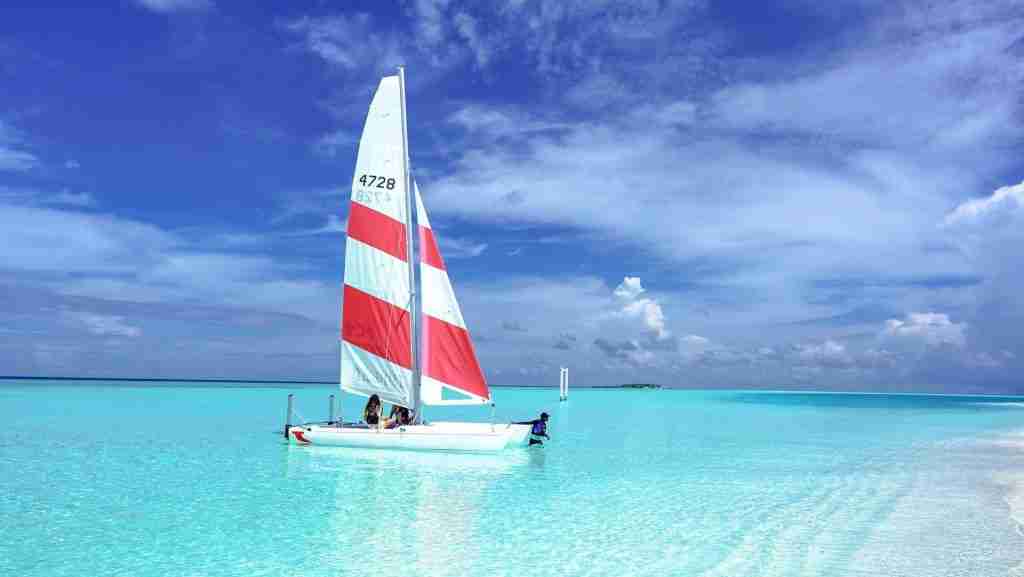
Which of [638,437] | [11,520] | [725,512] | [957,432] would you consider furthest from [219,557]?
[957,432]

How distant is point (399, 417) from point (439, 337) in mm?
3154

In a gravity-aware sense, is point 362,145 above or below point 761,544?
above

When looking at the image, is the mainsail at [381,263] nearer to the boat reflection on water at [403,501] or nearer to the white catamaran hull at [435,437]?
the white catamaran hull at [435,437]

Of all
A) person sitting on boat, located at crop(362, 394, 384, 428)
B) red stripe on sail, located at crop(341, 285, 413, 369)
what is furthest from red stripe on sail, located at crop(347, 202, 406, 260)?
person sitting on boat, located at crop(362, 394, 384, 428)

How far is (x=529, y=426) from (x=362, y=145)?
1150 cm

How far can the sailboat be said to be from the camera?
84.0 ft

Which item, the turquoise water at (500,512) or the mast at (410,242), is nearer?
the turquoise water at (500,512)

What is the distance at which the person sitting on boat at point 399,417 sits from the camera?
84.7ft

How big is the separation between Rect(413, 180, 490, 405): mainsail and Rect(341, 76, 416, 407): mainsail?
54cm

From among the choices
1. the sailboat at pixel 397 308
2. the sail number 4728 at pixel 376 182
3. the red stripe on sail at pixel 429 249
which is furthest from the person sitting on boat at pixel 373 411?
the sail number 4728 at pixel 376 182

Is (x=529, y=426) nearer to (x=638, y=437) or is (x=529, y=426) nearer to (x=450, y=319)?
(x=450, y=319)

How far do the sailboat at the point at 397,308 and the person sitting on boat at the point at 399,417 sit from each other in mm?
275

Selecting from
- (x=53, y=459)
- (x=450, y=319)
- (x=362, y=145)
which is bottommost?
(x=53, y=459)

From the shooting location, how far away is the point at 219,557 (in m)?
12.2
